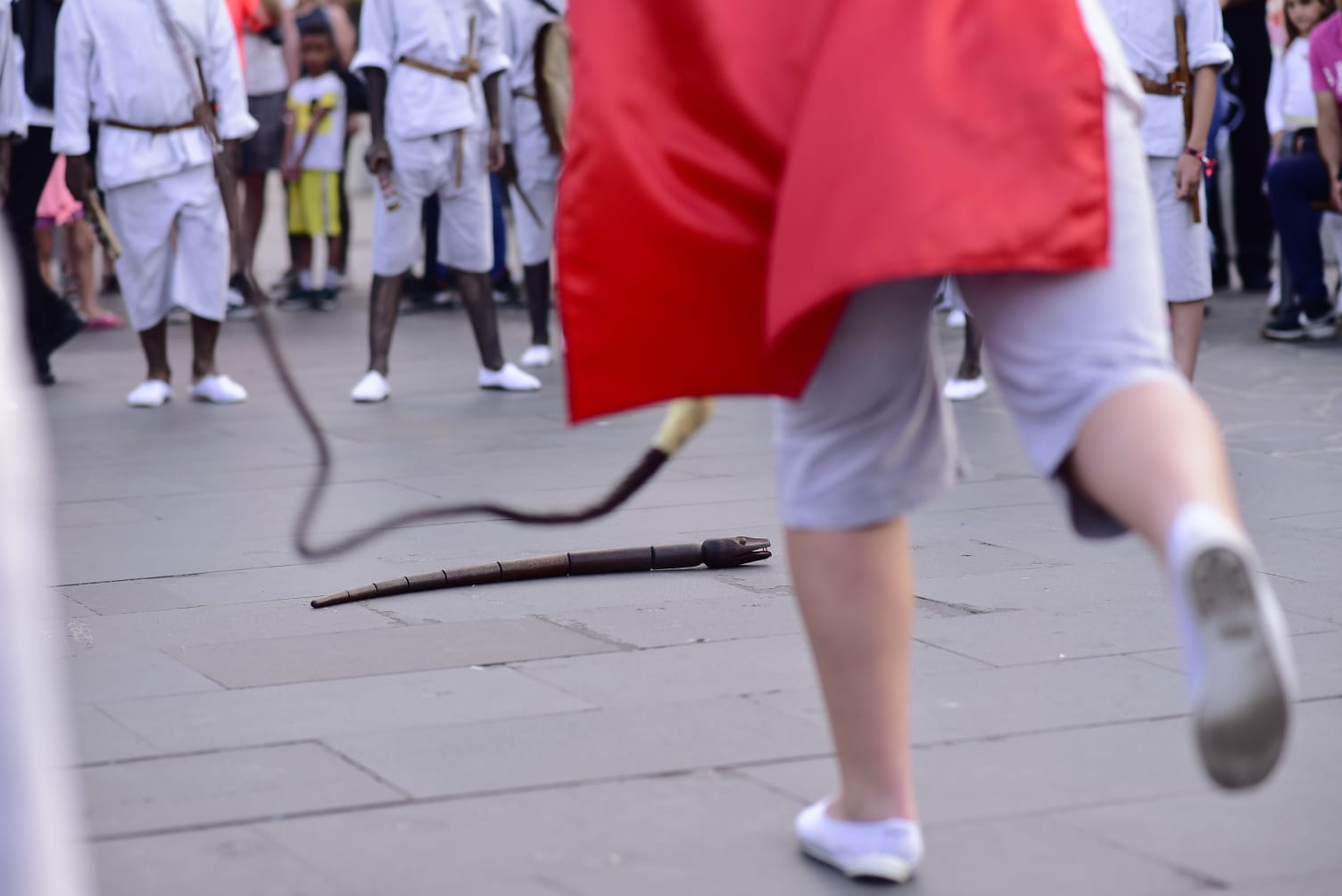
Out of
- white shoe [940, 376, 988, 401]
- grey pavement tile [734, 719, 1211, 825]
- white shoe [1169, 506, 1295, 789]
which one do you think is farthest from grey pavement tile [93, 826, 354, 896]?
white shoe [940, 376, 988, 401]

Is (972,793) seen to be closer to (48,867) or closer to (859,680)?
(859,680)

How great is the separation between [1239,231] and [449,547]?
8.42 metres

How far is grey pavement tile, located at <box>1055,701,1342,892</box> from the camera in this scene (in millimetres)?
2656

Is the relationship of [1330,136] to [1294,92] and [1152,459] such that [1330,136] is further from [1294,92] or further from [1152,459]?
[1152,459]

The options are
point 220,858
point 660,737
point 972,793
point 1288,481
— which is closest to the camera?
point 220,858

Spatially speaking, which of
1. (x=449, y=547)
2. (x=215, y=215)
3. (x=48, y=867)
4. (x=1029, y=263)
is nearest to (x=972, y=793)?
(x=1029, y=263)

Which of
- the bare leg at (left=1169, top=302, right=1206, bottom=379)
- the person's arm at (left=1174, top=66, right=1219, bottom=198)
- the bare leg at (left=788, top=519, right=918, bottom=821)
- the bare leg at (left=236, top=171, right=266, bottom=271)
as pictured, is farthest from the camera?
the bare leg at (left=236, top=171, right=266, bottom=271)

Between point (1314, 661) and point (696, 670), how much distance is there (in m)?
1.17

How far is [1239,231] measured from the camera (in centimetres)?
1245

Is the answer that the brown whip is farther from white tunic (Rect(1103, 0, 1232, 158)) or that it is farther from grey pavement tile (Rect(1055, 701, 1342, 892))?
white tunic (Rect(1103, 0, 1232, 158))

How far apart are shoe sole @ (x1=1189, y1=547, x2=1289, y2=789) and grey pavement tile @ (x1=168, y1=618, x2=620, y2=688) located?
7.01 feet

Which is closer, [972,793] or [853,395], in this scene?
[853,395]

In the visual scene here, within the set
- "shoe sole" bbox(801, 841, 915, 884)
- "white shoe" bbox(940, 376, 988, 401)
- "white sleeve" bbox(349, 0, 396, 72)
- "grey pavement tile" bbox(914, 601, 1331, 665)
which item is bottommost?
"white shoe" bbox(940, 376, 988, 401)

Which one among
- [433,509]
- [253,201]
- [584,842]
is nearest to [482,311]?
[253,201]
